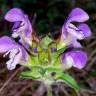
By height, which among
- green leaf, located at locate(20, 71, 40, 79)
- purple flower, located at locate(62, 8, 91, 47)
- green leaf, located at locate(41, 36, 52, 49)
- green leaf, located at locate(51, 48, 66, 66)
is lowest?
green leaf, located at locate(20, 71, 40, 79)

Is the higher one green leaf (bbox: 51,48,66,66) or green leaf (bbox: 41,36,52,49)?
green leaf (bbox: 41,36,52,49)

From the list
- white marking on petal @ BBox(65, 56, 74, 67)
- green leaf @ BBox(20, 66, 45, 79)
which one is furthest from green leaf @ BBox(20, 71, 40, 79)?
white marking on petal @ BBox(65, 56, 74, 67)

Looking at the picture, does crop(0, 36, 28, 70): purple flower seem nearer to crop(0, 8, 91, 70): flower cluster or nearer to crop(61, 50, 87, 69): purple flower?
crop(0, 8, 91, 70): flower cluster

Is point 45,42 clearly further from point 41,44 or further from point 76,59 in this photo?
point 76,59

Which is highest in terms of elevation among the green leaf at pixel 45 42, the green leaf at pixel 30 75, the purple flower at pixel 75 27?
the purple flower at pixel 75 27

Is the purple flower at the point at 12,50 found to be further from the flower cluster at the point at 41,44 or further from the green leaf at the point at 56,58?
the green leaf at the point at 56,58

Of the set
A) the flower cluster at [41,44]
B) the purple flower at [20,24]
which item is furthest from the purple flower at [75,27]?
the purple flower at [20,24]

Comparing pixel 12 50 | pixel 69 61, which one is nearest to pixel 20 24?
pixel 12 50

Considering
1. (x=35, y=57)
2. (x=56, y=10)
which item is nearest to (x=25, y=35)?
(x=35, y=57)
